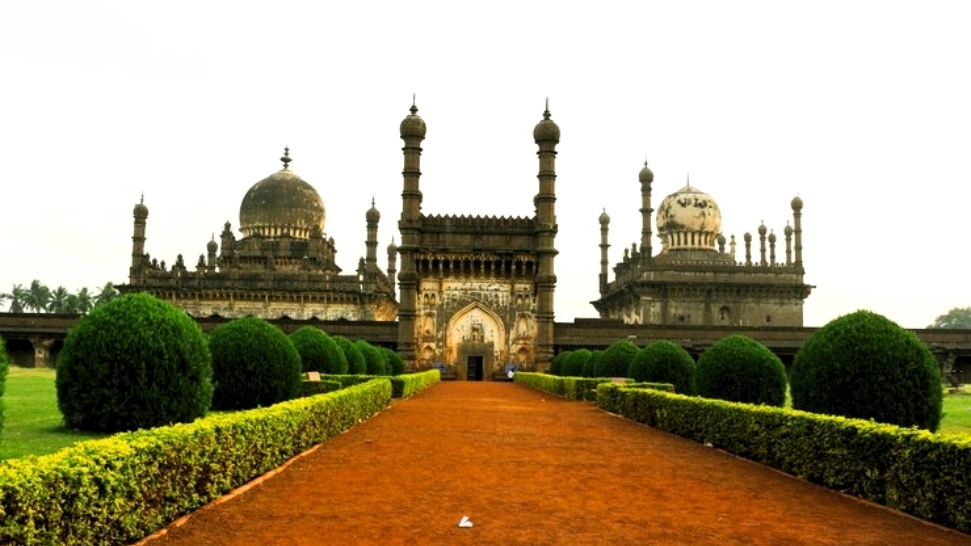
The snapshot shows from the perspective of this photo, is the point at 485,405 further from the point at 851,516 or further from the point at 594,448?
the point at 851,516

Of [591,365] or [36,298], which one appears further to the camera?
[36,298]

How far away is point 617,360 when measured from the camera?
929 inches

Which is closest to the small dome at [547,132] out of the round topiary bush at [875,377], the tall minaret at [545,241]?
the tall minaret at [545,241]

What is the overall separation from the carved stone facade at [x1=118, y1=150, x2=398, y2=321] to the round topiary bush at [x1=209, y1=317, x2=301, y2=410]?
3025 cm

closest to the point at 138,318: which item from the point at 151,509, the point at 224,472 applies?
the point at 224,472

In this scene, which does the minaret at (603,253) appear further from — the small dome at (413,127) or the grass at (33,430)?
the grass at (33,430)

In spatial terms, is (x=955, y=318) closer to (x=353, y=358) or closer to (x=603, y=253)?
(x=603, y=253)

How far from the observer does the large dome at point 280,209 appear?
47906 mm

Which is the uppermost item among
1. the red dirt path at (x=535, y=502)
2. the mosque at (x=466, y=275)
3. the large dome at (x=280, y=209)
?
the large dome at (x=280, y=209)

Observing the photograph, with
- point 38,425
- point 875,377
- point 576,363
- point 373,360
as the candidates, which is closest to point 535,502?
point 875,377

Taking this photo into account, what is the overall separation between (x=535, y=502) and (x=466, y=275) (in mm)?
30158

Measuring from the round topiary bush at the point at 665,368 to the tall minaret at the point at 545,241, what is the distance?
16.5 meters

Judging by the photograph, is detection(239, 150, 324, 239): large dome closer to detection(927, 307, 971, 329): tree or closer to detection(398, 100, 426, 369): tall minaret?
detection(398, 100, 426, 369): tall minaret

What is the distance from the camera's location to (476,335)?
1479 inches
